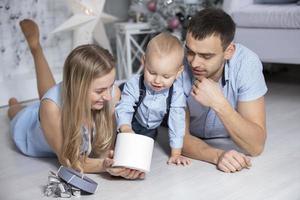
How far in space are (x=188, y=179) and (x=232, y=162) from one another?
0.16 meters

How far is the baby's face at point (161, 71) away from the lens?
1.37 m

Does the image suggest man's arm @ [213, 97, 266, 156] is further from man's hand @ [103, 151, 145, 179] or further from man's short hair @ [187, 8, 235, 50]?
man's hand @ [103, 151, 145, 179]

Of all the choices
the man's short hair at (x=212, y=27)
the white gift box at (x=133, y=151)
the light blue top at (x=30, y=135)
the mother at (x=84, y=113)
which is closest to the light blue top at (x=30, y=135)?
the light blue top at (x=30, y=135)

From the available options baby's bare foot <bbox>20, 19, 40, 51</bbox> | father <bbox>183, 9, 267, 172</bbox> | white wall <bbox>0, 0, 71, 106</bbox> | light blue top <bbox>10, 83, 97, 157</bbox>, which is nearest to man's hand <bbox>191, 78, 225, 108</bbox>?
father <bbox>183, 9, 267, 172</bbox>

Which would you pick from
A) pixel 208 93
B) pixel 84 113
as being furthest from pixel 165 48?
pixel 84 113

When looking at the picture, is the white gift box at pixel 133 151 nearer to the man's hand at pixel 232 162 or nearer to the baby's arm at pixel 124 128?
the baby's arm at pixel 124 128

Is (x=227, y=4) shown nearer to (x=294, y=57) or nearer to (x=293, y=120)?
(x=294, y=57)

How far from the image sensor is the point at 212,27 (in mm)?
1414

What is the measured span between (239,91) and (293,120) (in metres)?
0.71

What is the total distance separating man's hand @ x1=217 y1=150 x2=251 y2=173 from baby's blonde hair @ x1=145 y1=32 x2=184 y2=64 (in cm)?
35

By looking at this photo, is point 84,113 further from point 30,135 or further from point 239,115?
point 239,115

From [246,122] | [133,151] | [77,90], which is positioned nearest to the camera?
[133,151]

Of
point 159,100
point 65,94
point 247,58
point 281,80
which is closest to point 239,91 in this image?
point 247,58

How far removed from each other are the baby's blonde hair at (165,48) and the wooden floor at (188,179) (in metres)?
0.37
